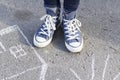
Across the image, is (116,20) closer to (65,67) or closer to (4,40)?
(65,67)

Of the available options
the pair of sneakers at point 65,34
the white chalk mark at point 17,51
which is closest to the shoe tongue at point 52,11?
the pair of sneakers at point 65,34

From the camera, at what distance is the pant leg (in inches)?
67.5

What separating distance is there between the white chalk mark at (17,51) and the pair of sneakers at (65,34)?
3.8 inches

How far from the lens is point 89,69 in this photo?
171cm

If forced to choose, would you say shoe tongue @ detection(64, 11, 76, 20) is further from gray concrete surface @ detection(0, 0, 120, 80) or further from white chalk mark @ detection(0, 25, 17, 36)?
white chalk mark @ detection(0, 25, 17, 36)

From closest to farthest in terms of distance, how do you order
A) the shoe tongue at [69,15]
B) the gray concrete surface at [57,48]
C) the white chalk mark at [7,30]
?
the gray concrete surface at [57,48] → the shoe tongue at [69,15] → the white chalk mark at [7,30]

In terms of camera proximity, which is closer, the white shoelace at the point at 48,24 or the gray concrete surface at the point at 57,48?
the gray concrete surface at the point at 57,48

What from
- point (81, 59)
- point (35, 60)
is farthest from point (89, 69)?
point (35, 60)

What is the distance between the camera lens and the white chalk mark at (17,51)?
1782 mm

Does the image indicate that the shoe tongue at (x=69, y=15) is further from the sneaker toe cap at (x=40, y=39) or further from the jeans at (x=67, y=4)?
the sneaker toe cap at (x=40, y=39)

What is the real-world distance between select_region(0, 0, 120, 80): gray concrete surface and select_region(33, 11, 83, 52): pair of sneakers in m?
A: 0.05

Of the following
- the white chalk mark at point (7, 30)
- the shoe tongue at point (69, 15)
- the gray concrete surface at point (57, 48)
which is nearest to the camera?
the gray concrete surface at point (57, 48)

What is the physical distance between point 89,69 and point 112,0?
80 centimetres

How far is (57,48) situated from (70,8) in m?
0.28
